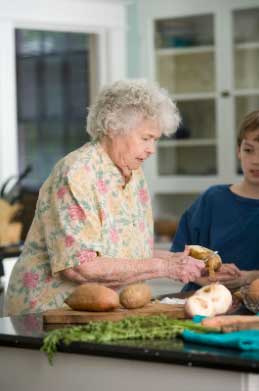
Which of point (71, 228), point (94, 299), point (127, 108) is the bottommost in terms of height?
point (94, 299)

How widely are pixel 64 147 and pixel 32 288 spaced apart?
495 centimetres

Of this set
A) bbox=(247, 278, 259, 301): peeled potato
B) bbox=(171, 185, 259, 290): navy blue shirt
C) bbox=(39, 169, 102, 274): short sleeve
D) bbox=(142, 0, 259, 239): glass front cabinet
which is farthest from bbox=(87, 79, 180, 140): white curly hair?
bbox=(142, 0, 259, 239): glass front cabinet

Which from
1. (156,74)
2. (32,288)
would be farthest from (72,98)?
(32,288)

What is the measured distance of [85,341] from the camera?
7.55ft

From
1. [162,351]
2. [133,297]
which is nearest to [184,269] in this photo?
[133,297]

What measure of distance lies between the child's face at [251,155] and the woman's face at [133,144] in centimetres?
48

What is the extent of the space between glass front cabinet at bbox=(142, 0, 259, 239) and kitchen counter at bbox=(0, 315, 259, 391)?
3597 mm

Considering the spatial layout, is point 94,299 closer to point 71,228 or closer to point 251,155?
point 71,228

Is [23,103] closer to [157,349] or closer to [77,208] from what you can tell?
[77,208]

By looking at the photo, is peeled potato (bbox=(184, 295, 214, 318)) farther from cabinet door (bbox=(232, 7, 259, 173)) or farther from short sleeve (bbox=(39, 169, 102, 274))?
cabinet door (bbox=(232, 7, 259, 173))

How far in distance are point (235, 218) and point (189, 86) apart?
275 cm

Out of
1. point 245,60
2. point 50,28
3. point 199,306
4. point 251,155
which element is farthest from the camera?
point 245,60

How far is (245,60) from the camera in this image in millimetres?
5957

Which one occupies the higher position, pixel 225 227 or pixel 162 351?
pixel 225 227
